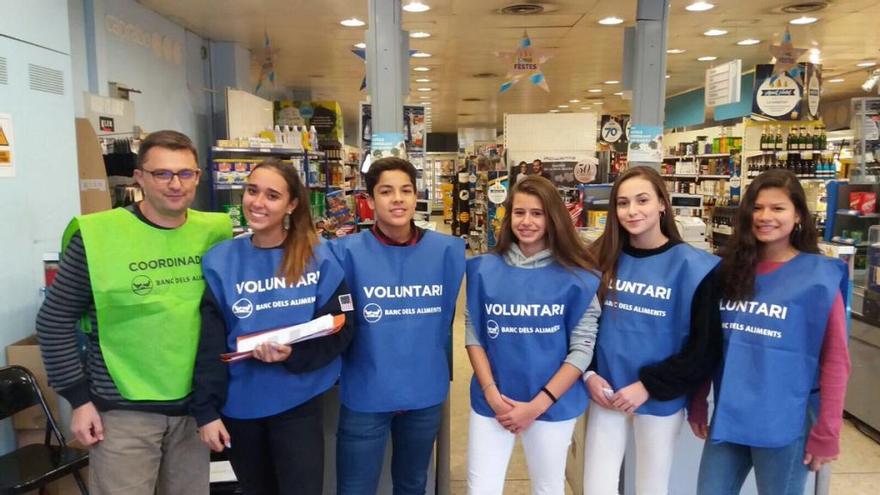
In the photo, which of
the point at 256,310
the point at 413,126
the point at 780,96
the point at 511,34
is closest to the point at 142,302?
the point at 256,310

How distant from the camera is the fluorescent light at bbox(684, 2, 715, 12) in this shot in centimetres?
557

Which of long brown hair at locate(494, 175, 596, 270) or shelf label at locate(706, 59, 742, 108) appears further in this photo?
shelf label at locate(706, 59, 742, 108)

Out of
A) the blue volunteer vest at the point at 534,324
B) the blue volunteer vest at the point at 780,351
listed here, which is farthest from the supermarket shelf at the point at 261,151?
the blue volunteer vest at the point at 780,351

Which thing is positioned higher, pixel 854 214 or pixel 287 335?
pixel 854 214

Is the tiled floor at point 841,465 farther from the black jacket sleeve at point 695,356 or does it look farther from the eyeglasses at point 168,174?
the eyeglasses at point 168,174

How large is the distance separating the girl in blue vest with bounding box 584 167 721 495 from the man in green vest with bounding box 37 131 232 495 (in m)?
1.39

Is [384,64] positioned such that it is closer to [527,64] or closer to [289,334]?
[289,334]

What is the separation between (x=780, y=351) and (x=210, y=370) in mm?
1797

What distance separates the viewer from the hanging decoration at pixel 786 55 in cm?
598

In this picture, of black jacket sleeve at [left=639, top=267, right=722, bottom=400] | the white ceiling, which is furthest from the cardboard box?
the white ceiling

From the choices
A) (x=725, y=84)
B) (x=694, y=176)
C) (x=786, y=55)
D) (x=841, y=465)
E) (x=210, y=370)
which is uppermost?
(x=786, y=55)

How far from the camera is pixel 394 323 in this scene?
2129 mm

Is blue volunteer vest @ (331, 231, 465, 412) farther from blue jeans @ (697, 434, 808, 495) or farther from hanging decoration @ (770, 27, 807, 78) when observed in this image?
hanging decoration @ (770, 27, 807, 78)

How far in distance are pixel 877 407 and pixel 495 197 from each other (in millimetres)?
4030
